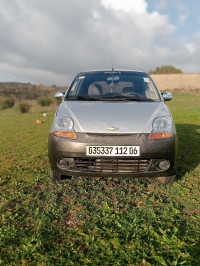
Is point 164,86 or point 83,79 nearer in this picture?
point 83,79

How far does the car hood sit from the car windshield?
28 centimetres

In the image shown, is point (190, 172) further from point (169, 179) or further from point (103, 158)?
point (103, 158)

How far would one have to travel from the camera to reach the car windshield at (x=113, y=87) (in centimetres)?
342

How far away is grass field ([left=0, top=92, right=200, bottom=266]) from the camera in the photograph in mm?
1742

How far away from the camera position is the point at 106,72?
4203 millimetres

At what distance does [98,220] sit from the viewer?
7.30 ft

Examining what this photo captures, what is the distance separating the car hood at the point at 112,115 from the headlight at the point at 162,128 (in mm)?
54

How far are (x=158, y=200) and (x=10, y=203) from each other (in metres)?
1.74

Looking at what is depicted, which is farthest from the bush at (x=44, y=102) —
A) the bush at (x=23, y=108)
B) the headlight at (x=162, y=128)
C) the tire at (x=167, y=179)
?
the headlight at (x=162, y=128)

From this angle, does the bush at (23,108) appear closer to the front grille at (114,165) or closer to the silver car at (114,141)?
the silver car at (114,141)

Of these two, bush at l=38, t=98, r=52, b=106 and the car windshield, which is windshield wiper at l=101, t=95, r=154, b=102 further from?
bush at l=38, t=98, r=52, b=106

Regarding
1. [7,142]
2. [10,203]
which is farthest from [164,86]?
[10,203]

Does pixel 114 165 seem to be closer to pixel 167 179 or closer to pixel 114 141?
pixel 114 141

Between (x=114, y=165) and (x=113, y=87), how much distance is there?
5.85 feet
